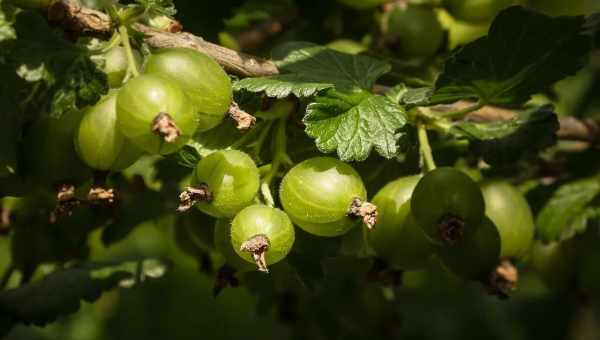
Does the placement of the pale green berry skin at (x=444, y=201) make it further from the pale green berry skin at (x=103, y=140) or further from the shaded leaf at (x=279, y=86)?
the pale green berry skin at (x=103, y=140)

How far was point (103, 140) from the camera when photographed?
1.35m

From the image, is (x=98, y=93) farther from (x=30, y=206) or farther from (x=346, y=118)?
(x=30, y=206)

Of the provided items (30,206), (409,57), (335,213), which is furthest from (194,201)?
(409,57)

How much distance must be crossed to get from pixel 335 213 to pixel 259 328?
10.2 feet

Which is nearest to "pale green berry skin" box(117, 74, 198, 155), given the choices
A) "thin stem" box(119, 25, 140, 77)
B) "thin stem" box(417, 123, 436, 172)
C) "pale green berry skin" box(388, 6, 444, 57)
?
"thin stem" box(119, 25, 140, 77)

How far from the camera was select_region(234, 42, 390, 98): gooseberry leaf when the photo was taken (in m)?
1.47

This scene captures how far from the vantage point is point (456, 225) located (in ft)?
4.75

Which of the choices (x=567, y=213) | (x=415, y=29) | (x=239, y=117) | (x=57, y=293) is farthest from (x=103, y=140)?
(x=567, y=213)

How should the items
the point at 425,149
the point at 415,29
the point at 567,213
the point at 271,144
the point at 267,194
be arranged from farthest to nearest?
the point at 415,29 → the point at 567,213 → the point at 425,149 → the point at 271,144 → the point at 267,194

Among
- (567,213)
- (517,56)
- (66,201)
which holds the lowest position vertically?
(567,213)

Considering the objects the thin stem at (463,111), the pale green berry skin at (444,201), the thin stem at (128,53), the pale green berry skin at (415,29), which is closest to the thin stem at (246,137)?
the thin stem at (128,53)

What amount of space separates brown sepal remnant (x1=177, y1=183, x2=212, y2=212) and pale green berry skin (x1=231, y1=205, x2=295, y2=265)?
65 mm

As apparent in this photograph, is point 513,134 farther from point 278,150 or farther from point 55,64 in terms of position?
point 55,64

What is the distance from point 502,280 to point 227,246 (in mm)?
627
